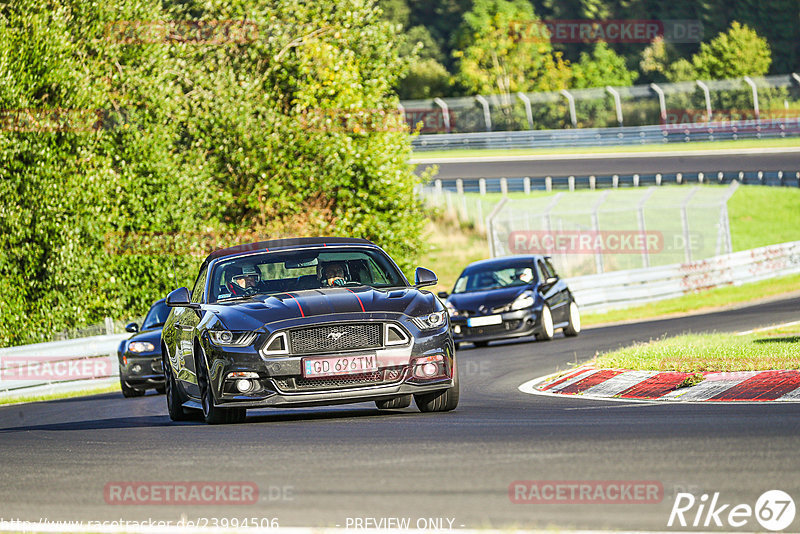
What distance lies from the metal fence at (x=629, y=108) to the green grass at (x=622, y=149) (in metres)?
0.68

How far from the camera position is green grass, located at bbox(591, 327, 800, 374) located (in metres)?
12.2

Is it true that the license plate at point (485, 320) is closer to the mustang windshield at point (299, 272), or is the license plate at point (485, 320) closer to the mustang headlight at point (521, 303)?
the mustang headlight at point (521, 303)

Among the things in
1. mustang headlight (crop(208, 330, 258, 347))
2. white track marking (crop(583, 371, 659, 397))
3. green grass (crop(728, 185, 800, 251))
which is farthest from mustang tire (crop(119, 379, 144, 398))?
green grass (crop(728, 185, 800, 251))

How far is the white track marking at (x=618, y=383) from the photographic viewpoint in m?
12.2

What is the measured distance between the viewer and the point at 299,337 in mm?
9750

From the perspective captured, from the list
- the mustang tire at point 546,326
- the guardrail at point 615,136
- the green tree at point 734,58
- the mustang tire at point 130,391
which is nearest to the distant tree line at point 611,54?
the green tree at point 734,58

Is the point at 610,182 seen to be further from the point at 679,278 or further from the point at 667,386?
the point at 667,386

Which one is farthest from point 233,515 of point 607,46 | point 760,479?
point 607,46

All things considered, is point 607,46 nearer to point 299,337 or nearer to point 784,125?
point 784,125

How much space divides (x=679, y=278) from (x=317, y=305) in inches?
929

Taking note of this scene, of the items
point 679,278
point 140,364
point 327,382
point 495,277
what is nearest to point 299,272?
point 327,382

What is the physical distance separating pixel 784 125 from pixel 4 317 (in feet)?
143

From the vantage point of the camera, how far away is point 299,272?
433 inches

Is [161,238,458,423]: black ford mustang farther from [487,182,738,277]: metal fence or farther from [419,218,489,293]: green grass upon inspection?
[419,218,489,293]: green grass
